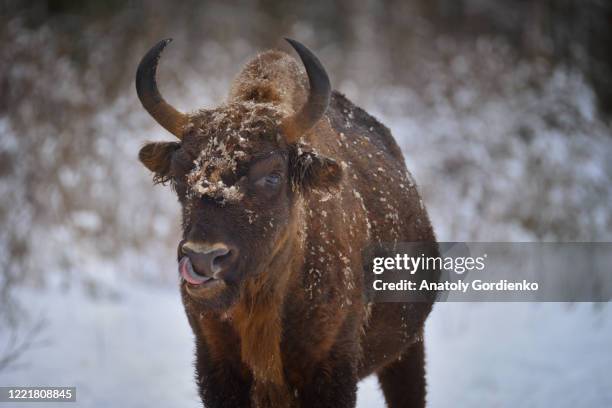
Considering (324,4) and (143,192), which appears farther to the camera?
(324,4)

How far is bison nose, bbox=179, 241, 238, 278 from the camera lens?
3.17 metres

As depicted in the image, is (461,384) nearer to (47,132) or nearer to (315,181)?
(315,181)

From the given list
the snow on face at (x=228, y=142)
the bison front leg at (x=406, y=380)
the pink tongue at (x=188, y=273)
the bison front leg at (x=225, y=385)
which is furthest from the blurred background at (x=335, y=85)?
the pink tongue at (x=188, y=273)

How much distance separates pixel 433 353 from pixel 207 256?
6272 millimetres

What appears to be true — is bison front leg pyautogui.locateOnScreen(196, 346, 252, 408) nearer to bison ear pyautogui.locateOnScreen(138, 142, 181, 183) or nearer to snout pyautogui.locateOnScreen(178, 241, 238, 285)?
snout pyautogui.locateOnScreen(178, 241, 238, 285)

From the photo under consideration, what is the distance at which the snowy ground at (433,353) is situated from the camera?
277 inches

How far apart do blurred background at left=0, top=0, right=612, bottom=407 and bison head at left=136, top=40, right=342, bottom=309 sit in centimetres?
393

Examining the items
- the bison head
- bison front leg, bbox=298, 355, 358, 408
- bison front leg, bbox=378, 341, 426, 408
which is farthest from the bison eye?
bison front leg, bbox=378, 341, 426, 408

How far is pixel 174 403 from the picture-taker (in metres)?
7.09

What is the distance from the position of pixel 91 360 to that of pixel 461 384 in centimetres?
397

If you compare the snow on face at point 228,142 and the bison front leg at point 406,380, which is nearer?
the snow on face at point 228,142

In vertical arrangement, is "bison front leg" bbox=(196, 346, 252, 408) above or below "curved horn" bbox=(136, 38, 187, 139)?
below

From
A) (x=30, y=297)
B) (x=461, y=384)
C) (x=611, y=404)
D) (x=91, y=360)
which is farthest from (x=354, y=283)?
(x=30, y=297)

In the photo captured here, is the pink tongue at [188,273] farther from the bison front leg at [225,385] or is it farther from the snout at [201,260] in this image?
the bison front leg at [225,385]
